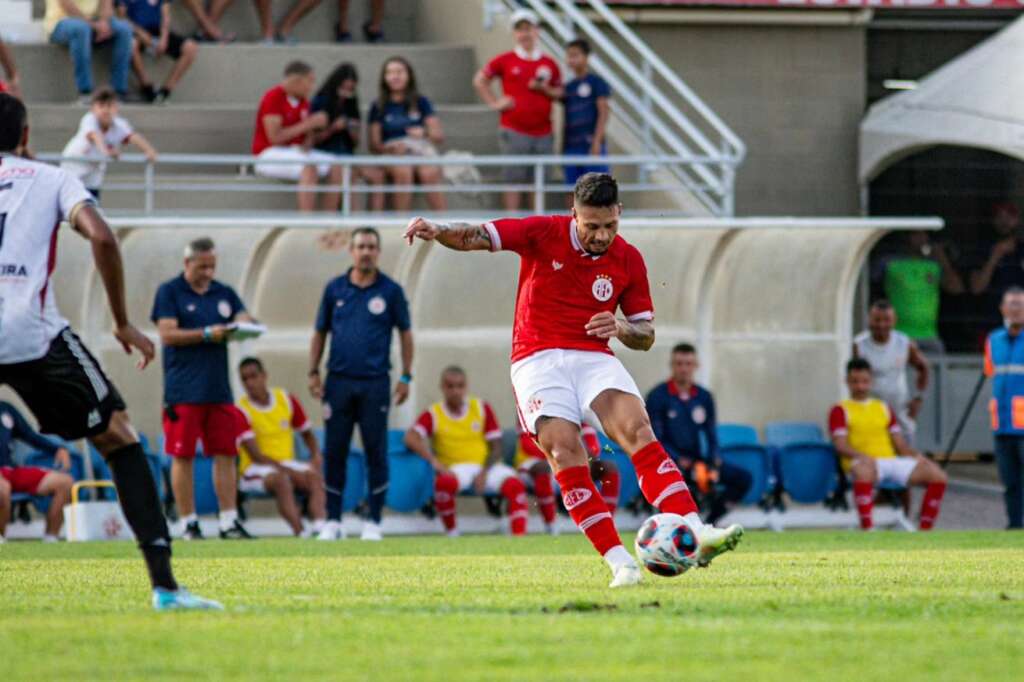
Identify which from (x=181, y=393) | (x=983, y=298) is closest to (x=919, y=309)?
(x=983, y=298)

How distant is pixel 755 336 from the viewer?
19812mm

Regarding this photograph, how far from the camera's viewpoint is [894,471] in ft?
61.1

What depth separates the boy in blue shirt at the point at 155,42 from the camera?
22.4 m

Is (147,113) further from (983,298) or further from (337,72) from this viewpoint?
(983,298)

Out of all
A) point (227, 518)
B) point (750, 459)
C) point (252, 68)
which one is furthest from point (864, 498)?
point (252, 68)

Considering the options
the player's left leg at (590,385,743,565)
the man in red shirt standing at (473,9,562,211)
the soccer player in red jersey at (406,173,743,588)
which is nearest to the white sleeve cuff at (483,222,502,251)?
the soccer player in red jersey at (406,173,743,588)

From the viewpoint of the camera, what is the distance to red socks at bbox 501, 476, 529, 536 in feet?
57.6

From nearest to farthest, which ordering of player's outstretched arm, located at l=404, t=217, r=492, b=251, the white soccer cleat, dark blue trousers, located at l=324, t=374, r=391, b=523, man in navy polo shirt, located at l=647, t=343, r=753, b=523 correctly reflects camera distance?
the white soccer cleat, player's outstretched arm, located at l=404, t=217, r=492, b=251, dark blue trousers, located at l=324, t=374, r=391, b=523, man in navy polo shirt, located at l=647, t=343, r=753, b=523

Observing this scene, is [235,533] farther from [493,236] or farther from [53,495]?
[493,236]

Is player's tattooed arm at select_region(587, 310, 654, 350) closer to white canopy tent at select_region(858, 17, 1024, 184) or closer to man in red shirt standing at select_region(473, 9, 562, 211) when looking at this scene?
man in red shirt standing at select_region(473, 9, 562, 211)

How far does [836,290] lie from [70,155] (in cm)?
742

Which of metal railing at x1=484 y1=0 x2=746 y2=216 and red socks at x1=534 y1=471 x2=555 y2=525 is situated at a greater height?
metal railing at x1=484 y1=0 x2=746 y2=216

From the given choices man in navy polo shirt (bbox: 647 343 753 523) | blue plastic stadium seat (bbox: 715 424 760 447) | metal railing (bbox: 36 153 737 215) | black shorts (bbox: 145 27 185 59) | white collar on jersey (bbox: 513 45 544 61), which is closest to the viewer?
man in navy polo shirt (bbox: 647 343 753 523)

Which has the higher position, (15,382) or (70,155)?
(70,155)
